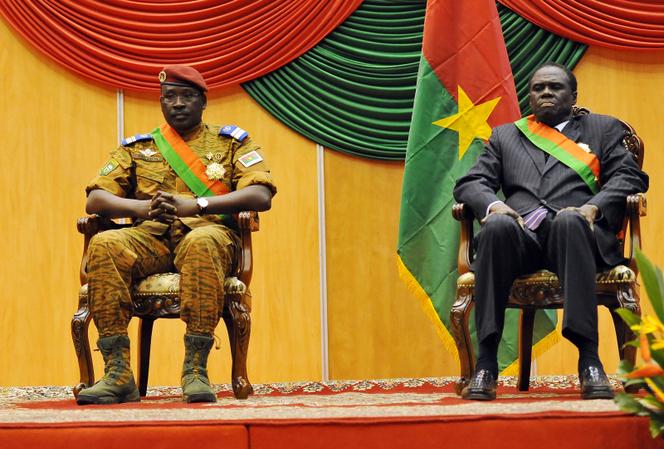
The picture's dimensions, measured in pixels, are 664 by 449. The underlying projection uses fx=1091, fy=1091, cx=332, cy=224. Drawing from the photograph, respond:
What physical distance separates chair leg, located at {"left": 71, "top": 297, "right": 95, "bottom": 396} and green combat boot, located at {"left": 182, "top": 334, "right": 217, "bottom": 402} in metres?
0.45

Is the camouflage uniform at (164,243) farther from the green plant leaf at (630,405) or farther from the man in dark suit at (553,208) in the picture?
the green plant leaf at (630,405)

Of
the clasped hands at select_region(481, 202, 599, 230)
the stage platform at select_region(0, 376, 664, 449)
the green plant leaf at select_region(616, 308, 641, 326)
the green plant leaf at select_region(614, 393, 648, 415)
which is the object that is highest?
the clasped hands at select_region(481, 202, 599, 230)

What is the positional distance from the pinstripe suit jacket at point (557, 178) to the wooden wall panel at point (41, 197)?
2.48 metres

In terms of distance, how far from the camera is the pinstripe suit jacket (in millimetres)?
3566

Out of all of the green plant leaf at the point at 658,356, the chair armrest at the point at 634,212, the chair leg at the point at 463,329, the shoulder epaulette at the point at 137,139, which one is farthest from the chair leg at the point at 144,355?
the green plant leaf at the point at 658,356

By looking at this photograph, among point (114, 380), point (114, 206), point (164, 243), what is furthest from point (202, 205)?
point (114, 380)

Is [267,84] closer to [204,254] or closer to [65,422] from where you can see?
[204,254]

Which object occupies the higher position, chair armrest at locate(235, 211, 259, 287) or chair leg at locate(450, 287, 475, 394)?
chair armrest at locate(235, 211, 259, 287)

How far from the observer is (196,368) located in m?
3.65

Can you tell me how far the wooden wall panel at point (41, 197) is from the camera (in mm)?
5516

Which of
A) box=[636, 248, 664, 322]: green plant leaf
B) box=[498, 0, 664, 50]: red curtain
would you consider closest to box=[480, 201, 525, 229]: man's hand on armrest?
box=[636, 248, 664, 322]: green plant leaf

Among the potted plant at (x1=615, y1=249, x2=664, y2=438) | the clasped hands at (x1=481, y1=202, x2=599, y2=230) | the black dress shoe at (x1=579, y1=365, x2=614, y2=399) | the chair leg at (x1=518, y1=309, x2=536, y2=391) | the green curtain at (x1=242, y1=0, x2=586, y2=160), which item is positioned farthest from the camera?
the green curtain at (x1=242, y1=0, x2=586, y2=160)

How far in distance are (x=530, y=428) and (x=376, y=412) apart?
0.36 metres

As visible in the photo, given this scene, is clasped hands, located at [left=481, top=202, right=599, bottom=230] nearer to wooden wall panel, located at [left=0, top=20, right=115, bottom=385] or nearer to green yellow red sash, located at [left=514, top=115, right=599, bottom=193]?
green yellow red sash, located at [left=514, top=115, right=599, bottom=193]
